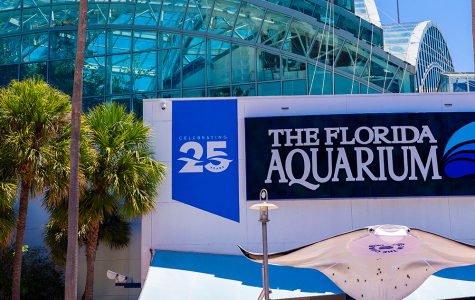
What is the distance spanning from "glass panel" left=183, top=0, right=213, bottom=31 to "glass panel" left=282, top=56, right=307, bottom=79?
430cm

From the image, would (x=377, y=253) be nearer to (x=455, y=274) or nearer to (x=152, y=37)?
(x=455, y=274)

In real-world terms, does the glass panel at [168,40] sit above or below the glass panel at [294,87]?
above

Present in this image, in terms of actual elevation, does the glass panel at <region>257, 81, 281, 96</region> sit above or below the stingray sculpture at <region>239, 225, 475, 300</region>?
above

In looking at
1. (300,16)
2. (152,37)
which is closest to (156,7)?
(152,37)

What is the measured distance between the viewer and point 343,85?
2261cm

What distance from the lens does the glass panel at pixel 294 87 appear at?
74.3 feet

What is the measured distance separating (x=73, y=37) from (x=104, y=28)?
167 cm

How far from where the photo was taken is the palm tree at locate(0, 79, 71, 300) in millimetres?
13680

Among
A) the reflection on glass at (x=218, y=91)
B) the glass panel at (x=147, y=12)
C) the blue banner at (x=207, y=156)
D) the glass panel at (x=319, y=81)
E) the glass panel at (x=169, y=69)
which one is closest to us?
the blue banner at (x=207, y=156)

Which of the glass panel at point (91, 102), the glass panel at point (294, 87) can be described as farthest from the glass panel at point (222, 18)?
the glass panel at point (91, 102)

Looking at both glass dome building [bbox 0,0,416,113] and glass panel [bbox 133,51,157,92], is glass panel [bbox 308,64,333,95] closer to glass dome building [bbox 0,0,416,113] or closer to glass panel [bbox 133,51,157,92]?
glass dome building [bbox 0,0,416,113]

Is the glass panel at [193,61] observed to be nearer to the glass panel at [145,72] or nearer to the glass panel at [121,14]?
the glass panel at [145,72]

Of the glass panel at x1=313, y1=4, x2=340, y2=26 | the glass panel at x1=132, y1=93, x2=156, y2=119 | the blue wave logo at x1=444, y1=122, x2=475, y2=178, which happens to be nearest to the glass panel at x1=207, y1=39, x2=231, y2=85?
the glass panel at x1=132, y1=93, x2=156, y2=119

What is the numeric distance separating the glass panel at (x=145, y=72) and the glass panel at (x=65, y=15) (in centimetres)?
396
